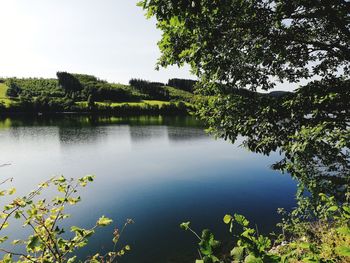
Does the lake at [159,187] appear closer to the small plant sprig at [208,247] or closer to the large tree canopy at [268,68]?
the large tree canopy at [268,68]

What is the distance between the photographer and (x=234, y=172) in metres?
42.3

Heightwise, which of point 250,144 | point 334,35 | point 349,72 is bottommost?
point 250,144

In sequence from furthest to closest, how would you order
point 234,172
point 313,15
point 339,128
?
1. point 234,172
2. point 313,15
3. point 339,128

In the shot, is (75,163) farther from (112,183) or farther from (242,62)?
(242,62)

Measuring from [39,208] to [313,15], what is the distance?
30.0 feet

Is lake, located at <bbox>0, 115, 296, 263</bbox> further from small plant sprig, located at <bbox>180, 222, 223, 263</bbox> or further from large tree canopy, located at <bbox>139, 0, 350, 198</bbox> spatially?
small plant sprig, located at <bbox>180, 222, 223, 263</bbox>

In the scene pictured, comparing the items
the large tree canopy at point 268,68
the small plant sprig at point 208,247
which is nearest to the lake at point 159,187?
the large tree canopy at point 268,68

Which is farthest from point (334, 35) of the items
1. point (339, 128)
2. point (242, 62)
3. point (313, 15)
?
point (339, 128)

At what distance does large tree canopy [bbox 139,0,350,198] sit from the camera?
8367 millimetres

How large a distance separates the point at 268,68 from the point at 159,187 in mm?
26305

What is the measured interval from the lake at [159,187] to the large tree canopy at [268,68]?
4.53 m

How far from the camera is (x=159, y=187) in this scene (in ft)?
115

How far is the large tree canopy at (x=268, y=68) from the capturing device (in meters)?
8.37

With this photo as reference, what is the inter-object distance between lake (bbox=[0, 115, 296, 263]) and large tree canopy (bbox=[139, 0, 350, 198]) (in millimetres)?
4529
